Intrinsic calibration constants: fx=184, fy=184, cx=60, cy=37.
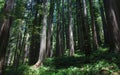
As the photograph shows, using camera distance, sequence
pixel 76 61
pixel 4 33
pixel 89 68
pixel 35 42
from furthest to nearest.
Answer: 1. pixel 35 42
2. pixel 76 61
3. pixel 4 33
4. pixel 89 68

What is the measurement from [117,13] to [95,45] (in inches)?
276

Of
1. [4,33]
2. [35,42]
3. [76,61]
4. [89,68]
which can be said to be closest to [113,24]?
[89,68]

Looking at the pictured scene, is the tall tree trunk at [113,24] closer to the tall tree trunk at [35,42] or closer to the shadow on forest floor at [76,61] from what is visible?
the shadow on forest floor at [76,61]

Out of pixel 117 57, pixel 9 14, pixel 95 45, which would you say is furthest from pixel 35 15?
pixel 117 57

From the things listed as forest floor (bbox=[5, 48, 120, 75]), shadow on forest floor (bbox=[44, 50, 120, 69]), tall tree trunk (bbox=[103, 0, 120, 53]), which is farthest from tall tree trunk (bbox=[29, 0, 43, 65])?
tall tree trunk (bbox=[103, 0, 120, 53])

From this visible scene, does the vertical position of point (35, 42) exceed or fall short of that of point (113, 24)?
it falls short

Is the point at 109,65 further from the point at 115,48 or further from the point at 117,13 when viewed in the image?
the point at 117,13

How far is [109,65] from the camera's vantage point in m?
9.41

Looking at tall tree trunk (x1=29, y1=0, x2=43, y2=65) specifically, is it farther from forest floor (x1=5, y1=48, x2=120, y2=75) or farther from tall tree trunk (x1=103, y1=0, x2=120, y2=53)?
tall tree trunk (x1=103, y1=0, x2=120, y2=53)

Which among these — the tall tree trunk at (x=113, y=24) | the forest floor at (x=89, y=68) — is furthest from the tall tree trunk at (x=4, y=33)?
the tall tree trunk at (x=113, y=24)

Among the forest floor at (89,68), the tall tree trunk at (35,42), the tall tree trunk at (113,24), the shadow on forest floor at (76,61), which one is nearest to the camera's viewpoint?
the forest floor at (89,68)

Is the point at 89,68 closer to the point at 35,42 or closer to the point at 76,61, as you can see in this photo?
the point at 76,61

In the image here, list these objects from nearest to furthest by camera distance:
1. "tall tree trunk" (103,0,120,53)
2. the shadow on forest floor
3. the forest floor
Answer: the forest floor < "tall tree trunk" (103,0,120,53) < the shadow on forest floor

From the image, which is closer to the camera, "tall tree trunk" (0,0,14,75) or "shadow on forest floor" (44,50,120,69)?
"tall tree trunk" (0,0,14,75)
